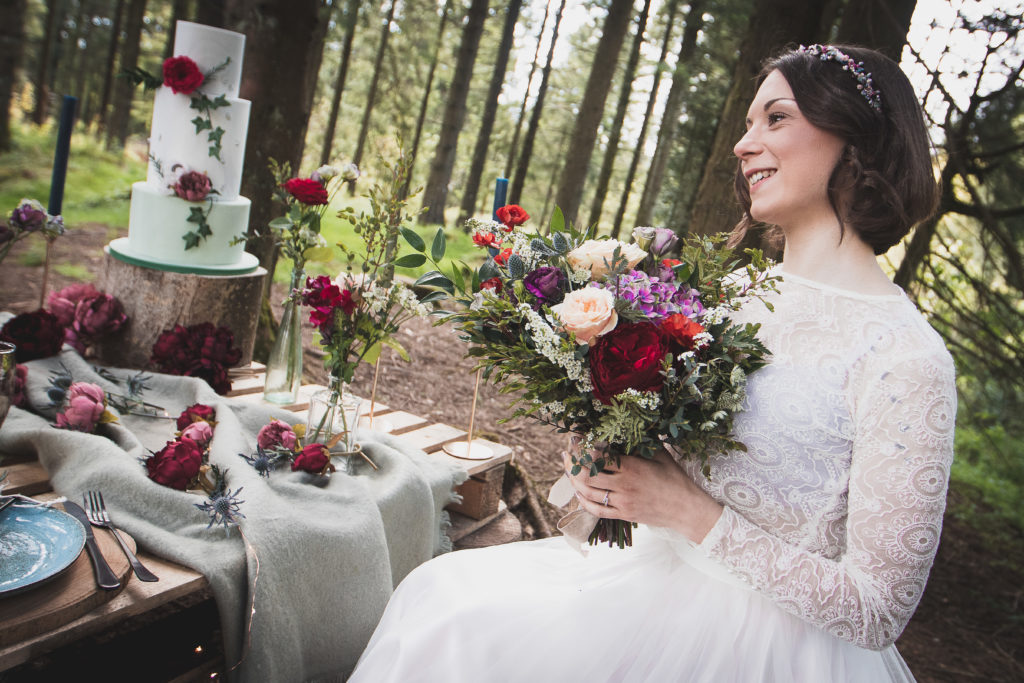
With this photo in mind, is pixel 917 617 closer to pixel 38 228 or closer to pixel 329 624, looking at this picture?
pixel 329 624

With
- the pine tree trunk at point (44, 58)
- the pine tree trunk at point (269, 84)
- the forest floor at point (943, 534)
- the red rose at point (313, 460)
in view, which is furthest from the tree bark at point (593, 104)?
the pine tree trunk at point (44, 58)

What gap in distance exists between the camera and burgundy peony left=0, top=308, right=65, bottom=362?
2.80 metres

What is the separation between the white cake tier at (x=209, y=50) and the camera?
312 cm

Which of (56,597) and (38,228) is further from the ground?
(38,228)

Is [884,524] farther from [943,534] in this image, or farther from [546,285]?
[943,534]

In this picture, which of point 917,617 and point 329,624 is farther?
point 917,617

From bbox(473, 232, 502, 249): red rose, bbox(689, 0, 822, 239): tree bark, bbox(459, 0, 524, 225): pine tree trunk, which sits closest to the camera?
bbox(473, 232, 502, 249): red rose

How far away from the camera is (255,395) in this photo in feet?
10.4

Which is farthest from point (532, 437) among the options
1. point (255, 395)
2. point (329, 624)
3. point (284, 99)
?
point (329, 624)

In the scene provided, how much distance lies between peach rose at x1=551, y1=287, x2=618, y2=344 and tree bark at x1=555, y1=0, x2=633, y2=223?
338 inches

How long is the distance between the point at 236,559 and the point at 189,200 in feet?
6.30

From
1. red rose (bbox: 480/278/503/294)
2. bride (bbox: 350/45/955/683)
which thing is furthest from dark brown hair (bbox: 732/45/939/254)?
red rose (bbox: 480/278/503/294)

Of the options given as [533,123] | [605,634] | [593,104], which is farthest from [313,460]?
[533,123]

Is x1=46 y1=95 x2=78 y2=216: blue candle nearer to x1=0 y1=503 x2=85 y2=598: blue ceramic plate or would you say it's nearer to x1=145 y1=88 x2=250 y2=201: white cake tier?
x1=145 y1=88 x2=250 y2=201: white cake tier
